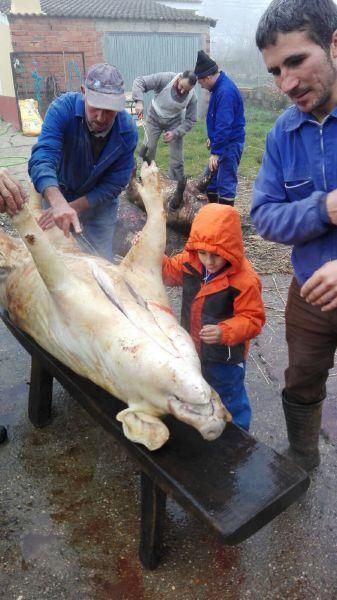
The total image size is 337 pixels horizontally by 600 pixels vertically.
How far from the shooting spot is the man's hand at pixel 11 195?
238 cm

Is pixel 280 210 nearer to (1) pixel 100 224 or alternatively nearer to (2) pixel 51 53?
(1) pixel 100 224

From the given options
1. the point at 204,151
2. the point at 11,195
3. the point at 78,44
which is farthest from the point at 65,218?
the point at 78,44

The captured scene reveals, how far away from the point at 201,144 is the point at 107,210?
8.76m

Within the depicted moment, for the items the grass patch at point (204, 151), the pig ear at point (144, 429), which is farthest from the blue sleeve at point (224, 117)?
the pig ear at point (144, 429)

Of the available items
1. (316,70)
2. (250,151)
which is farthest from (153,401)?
(250,151)

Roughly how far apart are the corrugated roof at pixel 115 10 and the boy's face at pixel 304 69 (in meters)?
17.9

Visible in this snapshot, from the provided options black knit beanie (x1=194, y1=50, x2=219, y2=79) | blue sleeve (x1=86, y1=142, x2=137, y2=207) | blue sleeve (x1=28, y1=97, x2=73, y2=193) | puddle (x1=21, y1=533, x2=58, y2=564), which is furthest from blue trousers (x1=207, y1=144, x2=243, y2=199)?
puddle (x1=21, y1=533, x2=58, y2=564)

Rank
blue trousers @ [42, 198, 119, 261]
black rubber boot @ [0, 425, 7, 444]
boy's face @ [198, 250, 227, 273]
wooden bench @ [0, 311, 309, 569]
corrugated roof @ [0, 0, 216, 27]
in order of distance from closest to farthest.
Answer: wooden bench @ [0, 311, 309, 569]
boy's face @ [198, 250, 227, 273]
black rubber boot @ [0, 425, 7, 444]
blue trousers @ [42, 198, 119, 261]
corrugated roof @ [0, 0, 216, 27]

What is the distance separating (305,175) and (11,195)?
1362 mm

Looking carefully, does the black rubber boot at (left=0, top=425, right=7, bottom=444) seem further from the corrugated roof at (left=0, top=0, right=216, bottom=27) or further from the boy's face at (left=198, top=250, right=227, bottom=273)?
the corrugated roof at (left=0, top=0, right=216, bottom=27)

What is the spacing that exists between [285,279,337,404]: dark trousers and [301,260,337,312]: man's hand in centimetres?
41

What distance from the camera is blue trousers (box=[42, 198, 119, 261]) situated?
423 centimetres

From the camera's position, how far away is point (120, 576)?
2.32 metres

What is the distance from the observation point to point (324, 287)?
6.34 feet
